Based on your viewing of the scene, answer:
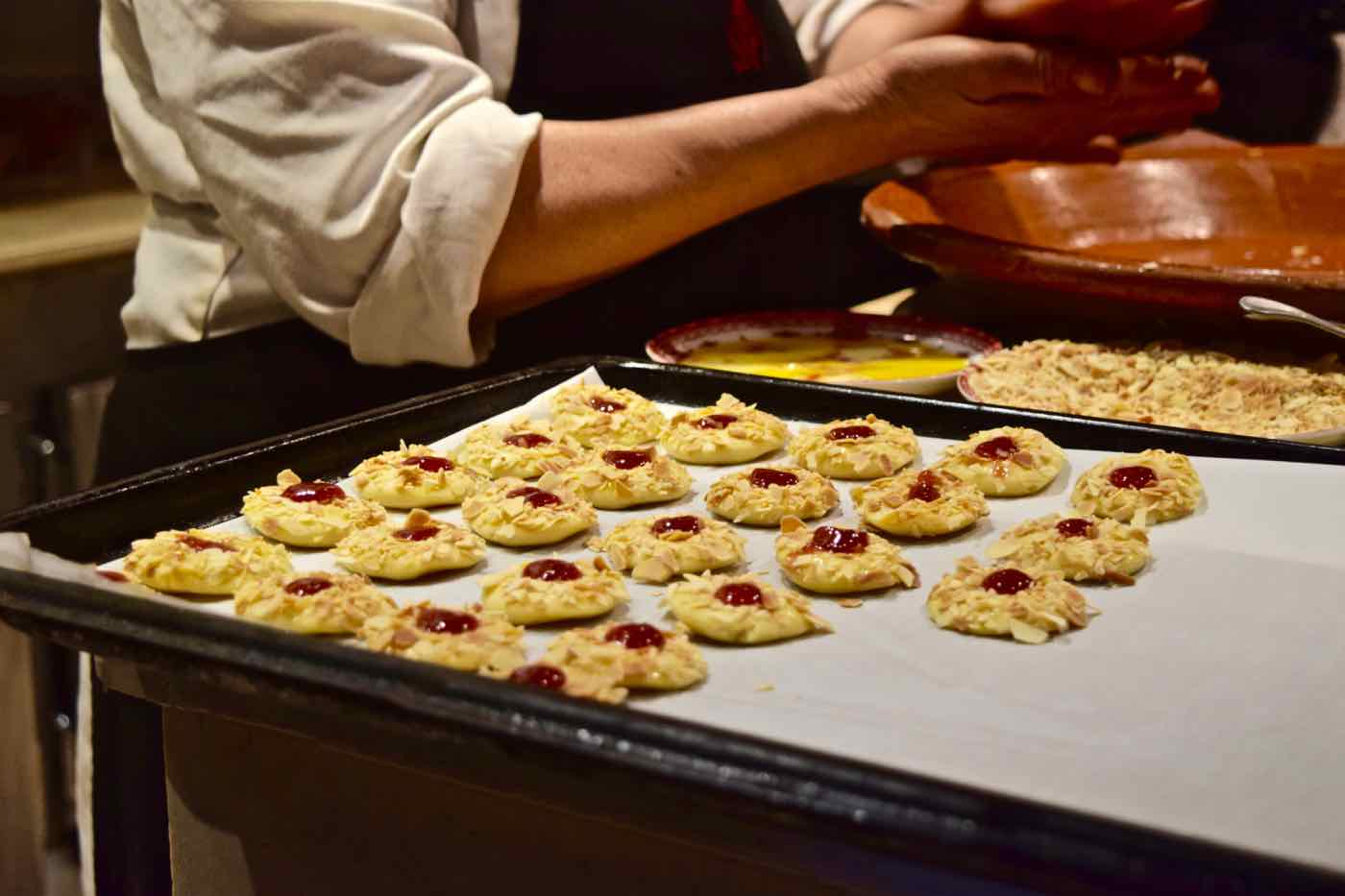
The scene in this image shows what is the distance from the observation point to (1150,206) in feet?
7.88

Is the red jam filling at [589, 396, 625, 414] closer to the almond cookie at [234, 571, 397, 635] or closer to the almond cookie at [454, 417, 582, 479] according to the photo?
the almond cookie at [454, 417, 582, 479]

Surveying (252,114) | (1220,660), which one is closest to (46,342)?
(252,114)

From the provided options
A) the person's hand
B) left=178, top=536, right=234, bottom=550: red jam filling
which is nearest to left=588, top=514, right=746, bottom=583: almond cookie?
left=178, top=536, right=234, bottom=550: red jam filling

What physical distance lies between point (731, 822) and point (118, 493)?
760mm

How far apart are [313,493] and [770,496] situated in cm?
44

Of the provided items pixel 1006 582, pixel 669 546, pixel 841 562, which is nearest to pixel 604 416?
pixel 669 546

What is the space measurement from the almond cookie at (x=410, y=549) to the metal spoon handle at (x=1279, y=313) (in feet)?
3.25

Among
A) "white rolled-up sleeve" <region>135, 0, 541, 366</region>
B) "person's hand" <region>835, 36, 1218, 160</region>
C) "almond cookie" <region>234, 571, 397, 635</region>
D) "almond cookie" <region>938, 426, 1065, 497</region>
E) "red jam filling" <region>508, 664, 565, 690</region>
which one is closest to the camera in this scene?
"red jam filling" <region>508, 664, 565, 690</region>

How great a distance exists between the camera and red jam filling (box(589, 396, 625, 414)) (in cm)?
167

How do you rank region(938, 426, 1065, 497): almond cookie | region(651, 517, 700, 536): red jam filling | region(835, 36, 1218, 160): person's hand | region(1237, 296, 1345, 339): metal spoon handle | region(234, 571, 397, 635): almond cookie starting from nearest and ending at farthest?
→ region(234, 571, 397, 635): almond cookie, region(651, 517, 700, 536): red jam filling, region(938, 426, 1065, 497): almond cookie, region(1237, 296, 1345, 339): metal spoon handle, region(835, 36, 1218, 160): person's hand

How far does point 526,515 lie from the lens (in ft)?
4.56

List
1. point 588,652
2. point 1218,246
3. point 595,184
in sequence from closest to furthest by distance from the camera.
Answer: point 588,652
point 595,184
point 1218,246

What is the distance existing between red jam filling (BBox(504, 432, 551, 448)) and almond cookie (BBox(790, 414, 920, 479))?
27 centimetres

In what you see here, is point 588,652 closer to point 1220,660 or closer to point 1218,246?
point 1220,660
